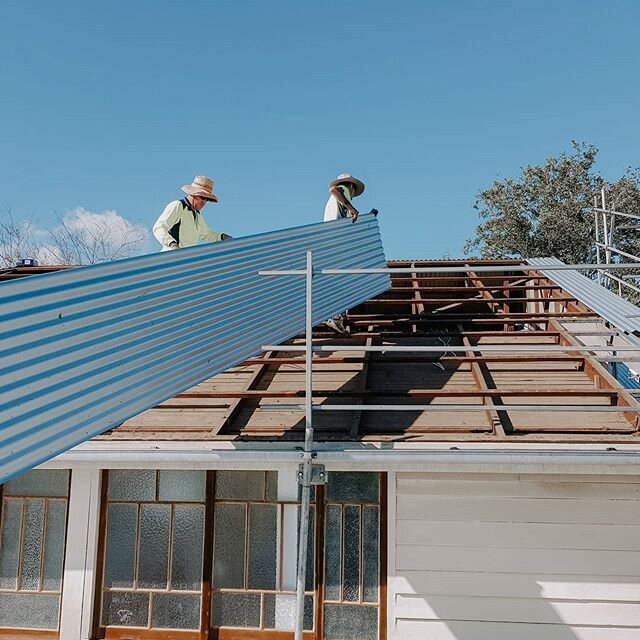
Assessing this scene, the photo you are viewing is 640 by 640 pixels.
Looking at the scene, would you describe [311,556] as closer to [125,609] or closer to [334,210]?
[125,609]

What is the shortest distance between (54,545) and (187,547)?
128cm

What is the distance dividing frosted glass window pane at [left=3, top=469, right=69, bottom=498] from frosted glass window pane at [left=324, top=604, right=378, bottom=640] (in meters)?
2.69

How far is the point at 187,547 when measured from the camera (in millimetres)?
5496

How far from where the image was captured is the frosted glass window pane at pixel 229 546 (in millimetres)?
5391

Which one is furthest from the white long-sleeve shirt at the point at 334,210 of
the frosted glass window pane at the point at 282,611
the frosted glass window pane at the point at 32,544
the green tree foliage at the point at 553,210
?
the green tree foliage at the point at 553,210

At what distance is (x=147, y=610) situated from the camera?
5.42 metres

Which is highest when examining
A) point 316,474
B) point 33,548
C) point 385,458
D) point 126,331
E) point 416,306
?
point 416,306

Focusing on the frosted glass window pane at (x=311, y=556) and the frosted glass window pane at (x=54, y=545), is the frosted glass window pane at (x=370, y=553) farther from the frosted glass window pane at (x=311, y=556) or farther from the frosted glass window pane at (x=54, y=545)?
the frosted glass window pane at (x=54, y=545)

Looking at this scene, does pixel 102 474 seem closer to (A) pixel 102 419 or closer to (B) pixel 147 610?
(B) pixel 147 610

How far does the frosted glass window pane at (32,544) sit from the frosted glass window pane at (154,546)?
3.24ft

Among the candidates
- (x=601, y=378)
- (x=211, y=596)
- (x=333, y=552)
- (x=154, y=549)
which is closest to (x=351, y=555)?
(x=333, y=552)

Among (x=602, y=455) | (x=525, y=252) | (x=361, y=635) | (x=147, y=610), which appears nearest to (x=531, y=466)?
(x=602, y=455)

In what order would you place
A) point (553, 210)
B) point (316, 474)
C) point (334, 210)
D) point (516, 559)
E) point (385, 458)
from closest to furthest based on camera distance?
point (316, 474), point (385, 458), point (516, 559), point (334, 210), point (553, 210)

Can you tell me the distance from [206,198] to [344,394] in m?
2.22
